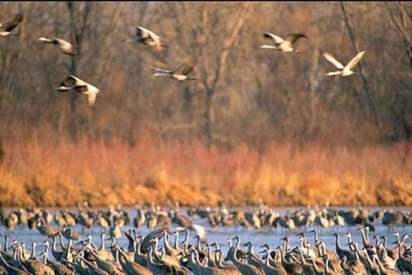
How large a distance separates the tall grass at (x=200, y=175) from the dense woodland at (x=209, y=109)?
0.03 meters

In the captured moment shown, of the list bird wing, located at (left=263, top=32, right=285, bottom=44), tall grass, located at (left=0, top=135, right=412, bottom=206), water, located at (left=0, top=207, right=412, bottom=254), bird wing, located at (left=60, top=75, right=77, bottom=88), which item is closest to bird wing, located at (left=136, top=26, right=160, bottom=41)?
bird wing, located at (left=60, top=75, right=77, bottom=88)

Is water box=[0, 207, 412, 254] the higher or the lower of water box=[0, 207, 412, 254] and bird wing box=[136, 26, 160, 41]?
the lower

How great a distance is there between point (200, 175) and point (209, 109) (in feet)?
41.9

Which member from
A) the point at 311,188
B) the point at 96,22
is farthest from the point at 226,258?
the point at 96,22

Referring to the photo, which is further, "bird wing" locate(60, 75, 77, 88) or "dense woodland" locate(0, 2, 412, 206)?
"dense woodland" locate(0, 2, 412, 206)

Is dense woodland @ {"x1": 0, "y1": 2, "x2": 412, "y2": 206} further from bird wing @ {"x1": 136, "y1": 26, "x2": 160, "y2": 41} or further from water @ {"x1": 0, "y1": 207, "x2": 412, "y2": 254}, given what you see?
bird wing @ {"x1": 136, "y1": 26, "x2": 160, "y2": 41}

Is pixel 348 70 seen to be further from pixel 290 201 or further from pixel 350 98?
pixel 350 98

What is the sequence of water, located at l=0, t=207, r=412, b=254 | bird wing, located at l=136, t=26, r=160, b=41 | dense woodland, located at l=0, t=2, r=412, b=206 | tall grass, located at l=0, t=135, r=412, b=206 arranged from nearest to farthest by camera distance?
bird wing, located at l=136, t=26, r=160, b=41, water, located at l=0, t=207, r=412, b=254, tall grass, located at l=0, t=135, r=412, b=206, dense woodland, located at l=0, t=2, r=412, b=206

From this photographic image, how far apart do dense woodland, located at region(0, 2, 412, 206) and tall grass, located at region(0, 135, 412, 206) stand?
0.03 metres

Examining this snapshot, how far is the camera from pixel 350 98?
40.9m

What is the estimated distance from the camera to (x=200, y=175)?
29812 millimetres

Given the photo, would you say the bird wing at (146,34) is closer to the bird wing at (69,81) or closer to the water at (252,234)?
the bird wing at (69,81)

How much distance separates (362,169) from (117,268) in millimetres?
14162

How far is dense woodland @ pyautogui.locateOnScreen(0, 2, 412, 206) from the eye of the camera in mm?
29250
